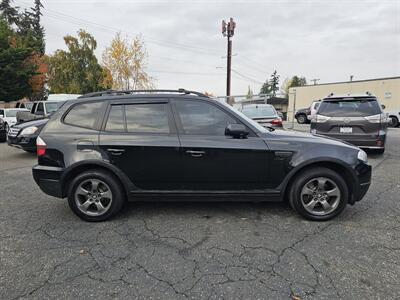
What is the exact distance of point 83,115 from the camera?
11.9ft

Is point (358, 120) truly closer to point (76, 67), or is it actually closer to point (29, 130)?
point (29, 130)

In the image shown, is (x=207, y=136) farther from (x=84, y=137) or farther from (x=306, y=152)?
(x=84, y=137)

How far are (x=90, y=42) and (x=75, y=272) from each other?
36.4m

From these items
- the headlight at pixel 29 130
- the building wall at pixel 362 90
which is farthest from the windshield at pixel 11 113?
the building wall at pixel 362 90

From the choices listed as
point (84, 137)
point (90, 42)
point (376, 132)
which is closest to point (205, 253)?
point (84, 137)

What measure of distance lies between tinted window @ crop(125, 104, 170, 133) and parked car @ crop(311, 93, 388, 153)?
17.3ft

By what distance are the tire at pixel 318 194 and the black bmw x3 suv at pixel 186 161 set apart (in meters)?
0.01

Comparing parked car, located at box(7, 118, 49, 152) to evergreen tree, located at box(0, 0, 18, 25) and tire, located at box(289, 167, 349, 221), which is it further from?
evergreen tree, located at box(0, 0, 18, 25)

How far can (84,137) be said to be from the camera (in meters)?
3.47

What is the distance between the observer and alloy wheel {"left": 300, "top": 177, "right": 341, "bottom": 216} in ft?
11.3

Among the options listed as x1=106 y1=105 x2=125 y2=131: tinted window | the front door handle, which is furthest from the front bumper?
the front door handle

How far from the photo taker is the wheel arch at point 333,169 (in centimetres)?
338

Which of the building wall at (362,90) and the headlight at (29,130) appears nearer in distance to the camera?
the headlight at (29,130)

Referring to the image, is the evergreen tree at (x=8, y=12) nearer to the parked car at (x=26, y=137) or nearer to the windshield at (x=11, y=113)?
the windshield at (x=11, y=113)
